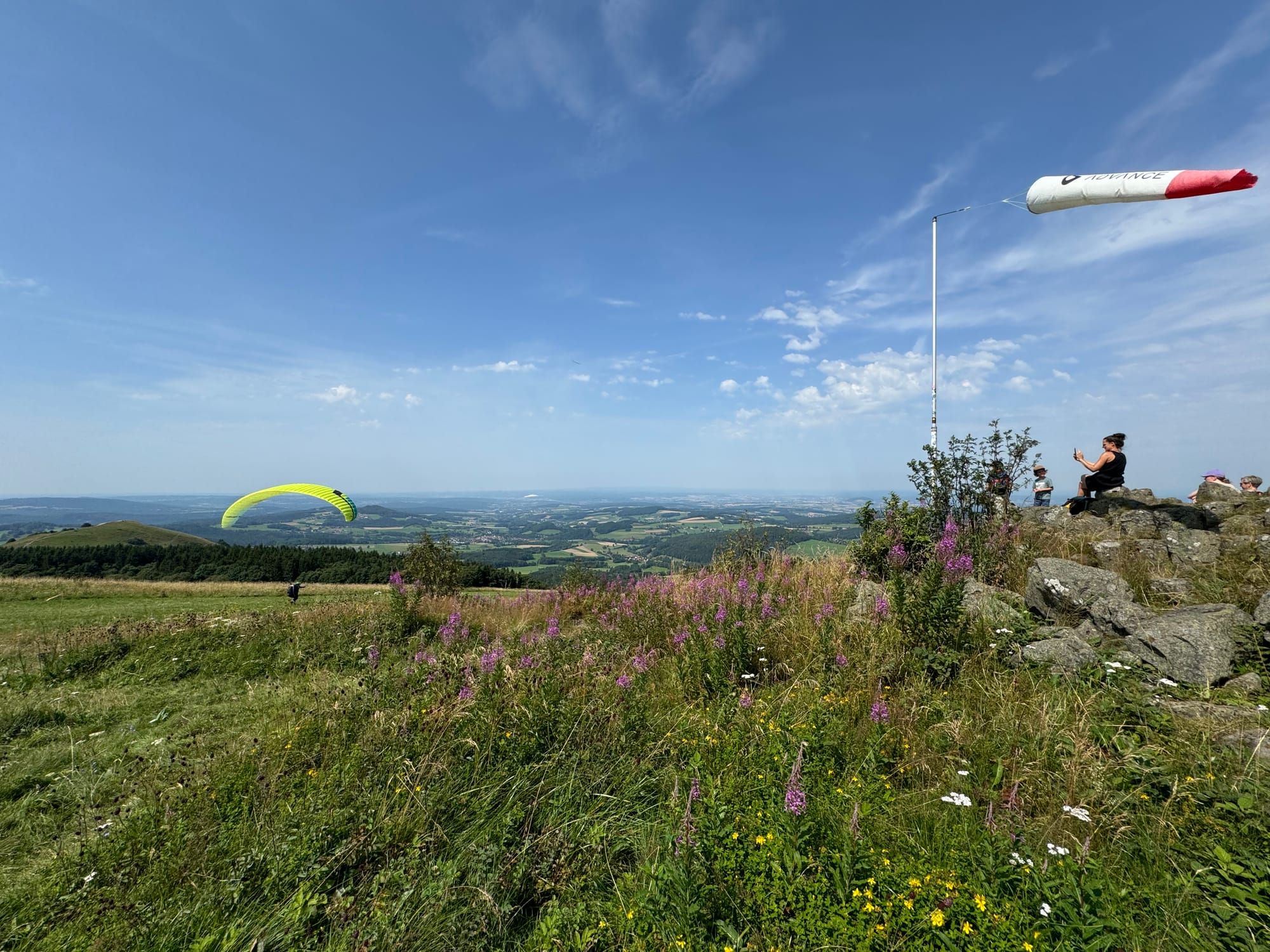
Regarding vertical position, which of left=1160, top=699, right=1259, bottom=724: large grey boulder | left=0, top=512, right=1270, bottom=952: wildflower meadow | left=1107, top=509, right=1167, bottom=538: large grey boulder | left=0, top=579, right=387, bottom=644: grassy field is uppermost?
left=1107, top=509, right=1167, bottom=538: large grey boulder

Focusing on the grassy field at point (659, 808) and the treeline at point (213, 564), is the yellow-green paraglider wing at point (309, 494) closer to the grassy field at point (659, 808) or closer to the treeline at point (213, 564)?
the treeline at point (213, 564)

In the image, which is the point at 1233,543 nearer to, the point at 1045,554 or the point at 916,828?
the point at 1045,554

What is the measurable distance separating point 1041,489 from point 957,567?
825 centimetres

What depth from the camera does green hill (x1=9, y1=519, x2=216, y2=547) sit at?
71875 millimetres

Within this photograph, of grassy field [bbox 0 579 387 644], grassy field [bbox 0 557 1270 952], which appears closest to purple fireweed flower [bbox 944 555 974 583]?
grassy field [bbox 0 557 1270 952]

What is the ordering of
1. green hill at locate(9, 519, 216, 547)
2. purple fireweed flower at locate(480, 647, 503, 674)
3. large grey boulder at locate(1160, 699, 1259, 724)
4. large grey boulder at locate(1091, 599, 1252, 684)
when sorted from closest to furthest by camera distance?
large grey boulder at locate(1160, 699, 1259, 724)
large grey boulder at locate(1091, 599, 1252, 684)
purple fireweed flower at locate(480, 647, 503, 674)
green hill at locate(9, 519, 216, 547)

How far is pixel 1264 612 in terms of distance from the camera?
4.53 metres

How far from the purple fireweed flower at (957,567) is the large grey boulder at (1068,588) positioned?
688 millimetres

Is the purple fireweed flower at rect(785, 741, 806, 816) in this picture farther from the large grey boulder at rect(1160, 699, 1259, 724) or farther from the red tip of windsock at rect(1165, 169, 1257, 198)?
the red tip of windsock at rect(1165, 169, 1257, 198)

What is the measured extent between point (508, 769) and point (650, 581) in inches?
233

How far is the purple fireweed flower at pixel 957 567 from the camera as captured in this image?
6.56 meters

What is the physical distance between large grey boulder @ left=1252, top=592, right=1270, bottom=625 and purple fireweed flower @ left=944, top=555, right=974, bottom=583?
2390 millimetres

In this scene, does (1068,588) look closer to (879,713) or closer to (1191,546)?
(1191,546)

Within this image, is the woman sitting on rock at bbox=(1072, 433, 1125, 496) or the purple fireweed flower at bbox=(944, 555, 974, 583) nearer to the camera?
the purple fireweed flower at bbox=(944, 555, 974, 583)
